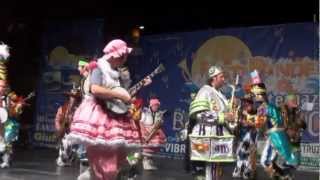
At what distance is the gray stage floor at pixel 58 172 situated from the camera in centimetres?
1220

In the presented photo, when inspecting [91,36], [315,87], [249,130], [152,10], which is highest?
[152,10]

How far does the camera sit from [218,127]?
8898 millimetres

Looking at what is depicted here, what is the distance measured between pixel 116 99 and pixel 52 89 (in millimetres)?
11889

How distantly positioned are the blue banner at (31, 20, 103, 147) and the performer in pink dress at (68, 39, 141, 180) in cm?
1039

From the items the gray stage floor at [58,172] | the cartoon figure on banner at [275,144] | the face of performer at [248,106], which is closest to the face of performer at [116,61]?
the cartoon figure on banner at [275,144]

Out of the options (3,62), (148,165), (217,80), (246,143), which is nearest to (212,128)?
(217,80)

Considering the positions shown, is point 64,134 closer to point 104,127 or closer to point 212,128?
point 212,128

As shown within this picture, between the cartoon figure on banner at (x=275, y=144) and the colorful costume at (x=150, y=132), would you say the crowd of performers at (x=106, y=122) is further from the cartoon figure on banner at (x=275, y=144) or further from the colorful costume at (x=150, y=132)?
the colorful costume at (x=150, y=132)

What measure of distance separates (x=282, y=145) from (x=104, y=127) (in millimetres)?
5081

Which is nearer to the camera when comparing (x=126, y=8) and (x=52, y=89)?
(x=52, y=89)

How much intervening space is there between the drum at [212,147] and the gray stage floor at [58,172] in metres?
3.50

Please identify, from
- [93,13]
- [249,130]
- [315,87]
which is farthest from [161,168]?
[93,13]

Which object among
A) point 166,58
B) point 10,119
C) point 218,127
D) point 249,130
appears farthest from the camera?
point 166,58

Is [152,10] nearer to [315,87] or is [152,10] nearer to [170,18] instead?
[170,18]
